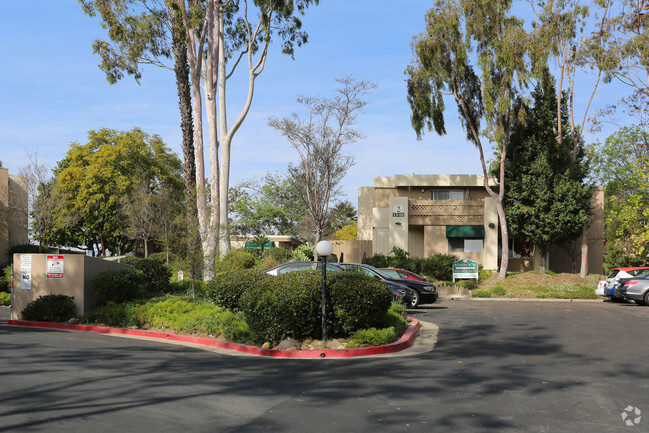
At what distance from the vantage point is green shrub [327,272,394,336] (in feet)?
44.9

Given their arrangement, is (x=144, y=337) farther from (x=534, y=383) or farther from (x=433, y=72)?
(x=433, y=72)

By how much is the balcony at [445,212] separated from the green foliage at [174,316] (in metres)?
24.0

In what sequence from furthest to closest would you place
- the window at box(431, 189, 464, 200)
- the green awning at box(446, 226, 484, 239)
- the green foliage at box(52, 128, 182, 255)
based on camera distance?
the green foliage at box(52, 128, 182, 255), the window at box(431, 189, 464, 200), the green awning at box(446, 226, 484, 239)

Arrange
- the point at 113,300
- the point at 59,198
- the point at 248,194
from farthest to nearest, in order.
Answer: the point at 248,194 < the point at 59,198 < the point at 113,300

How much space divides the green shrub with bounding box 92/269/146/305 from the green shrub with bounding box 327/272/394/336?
7068 mm

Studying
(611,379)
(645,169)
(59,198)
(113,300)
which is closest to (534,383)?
(611,379)

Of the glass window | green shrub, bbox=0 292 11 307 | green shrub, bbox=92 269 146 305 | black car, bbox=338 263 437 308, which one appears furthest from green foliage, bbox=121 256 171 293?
the glass window

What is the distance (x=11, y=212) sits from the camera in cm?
3369

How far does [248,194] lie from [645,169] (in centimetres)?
5197

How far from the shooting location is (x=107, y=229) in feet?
170

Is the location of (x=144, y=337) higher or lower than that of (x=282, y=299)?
lower

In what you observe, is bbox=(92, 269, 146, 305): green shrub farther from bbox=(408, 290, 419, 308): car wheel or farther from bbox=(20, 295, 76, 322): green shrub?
bbox=(408, 290, 419, 308): car wheel

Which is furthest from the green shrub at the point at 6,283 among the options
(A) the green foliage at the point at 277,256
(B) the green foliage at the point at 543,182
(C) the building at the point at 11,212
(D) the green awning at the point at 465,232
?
(B) the green foliage at the point at 543,182

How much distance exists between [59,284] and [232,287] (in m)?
5.63
